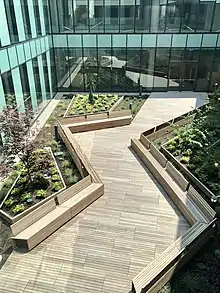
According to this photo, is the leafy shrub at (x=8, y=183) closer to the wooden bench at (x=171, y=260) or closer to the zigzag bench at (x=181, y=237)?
the zigzag bench at (x=181, y=237)

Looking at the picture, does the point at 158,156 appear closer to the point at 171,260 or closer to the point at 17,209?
the point at 171,260

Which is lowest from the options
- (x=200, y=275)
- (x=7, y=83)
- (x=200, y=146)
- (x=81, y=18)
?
(x=200, y=275)

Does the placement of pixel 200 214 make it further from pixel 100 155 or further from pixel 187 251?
pixel 100 155

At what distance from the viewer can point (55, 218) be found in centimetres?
762

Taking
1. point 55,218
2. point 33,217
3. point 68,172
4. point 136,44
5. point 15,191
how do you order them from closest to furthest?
1. point 33,217
2. point 55,218
3. point 15,191
4. point 68,172
5. point 136,44

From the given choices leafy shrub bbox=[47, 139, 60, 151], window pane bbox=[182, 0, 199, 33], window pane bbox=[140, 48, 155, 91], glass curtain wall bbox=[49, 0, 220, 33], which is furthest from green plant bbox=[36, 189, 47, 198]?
Answer: window pane bbox=[182, 0, 199, 33]

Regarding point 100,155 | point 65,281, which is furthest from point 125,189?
point 65,281

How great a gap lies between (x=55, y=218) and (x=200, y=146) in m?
6.70

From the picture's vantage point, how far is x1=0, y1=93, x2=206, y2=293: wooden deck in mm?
A: 6324

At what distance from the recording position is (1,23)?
10.6m

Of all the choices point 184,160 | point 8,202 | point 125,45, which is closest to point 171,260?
point 184,160

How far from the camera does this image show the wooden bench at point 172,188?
25.8ft

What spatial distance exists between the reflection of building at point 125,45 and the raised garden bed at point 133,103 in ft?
5.53

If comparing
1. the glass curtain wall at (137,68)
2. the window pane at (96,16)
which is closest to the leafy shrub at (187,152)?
the glass curtain wall at (137,68)
